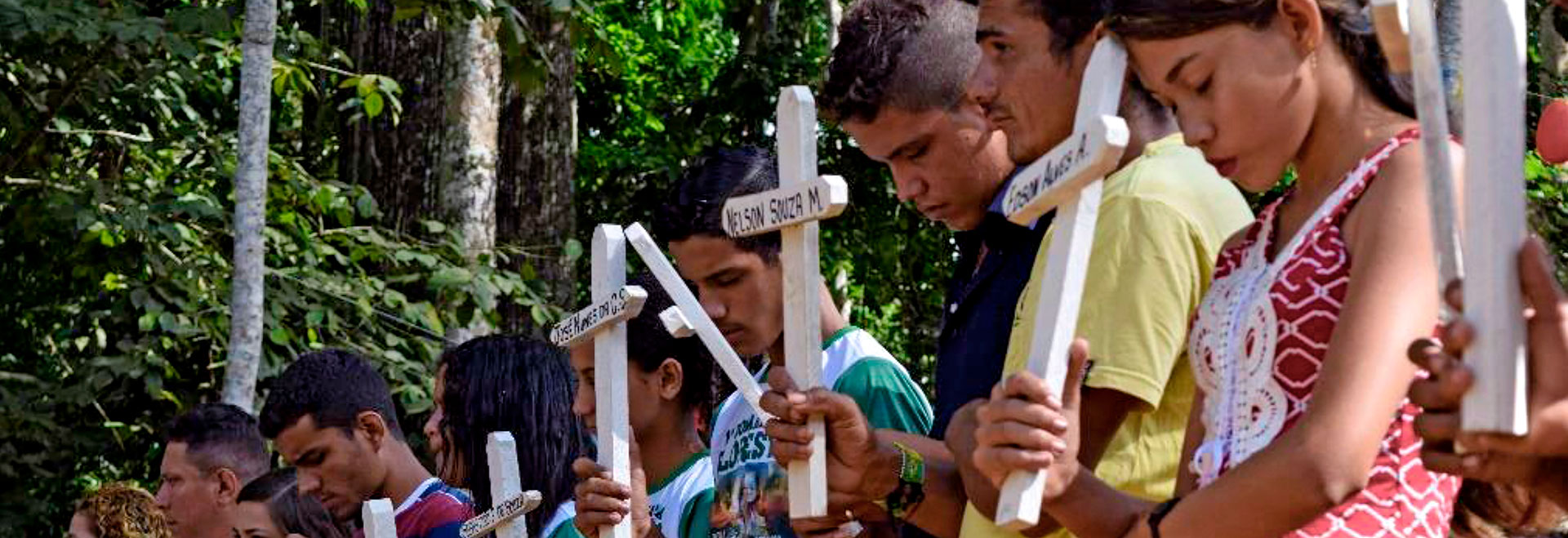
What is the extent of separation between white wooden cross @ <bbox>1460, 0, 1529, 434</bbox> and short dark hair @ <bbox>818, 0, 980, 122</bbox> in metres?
1.73

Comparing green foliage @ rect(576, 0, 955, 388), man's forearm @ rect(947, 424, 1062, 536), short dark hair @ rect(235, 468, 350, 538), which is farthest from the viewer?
green foliage @ rect(576, 0, 955, 388)

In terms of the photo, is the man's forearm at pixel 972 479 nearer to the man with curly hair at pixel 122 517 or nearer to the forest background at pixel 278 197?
the man with curly hair at pixel 122 517

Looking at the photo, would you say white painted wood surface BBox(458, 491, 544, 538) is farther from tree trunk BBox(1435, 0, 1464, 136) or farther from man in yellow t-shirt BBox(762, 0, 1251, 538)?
tree trunk BBox(1435, 0, 1464, 136)

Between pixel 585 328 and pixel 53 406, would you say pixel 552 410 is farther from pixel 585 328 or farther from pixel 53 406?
pixel 53 406

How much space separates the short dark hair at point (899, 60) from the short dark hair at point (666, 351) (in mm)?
1193

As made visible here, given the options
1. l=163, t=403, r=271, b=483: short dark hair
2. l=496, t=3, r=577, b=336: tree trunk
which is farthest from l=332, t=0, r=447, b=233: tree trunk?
l=163, t=403, r=271, b=483: short dark hair

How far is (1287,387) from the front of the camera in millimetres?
2777

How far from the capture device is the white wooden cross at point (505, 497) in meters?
4.56

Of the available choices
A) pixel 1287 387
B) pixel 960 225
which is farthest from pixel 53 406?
pixel 1287 387

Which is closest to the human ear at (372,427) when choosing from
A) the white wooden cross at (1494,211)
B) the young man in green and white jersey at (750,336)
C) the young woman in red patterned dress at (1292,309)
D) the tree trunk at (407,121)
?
the young man in green and white jersey at (750,336)

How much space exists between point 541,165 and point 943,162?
7.55m

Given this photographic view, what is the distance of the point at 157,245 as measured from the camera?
9539 mm

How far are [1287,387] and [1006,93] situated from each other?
699mm

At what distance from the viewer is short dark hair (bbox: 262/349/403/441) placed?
639 centimetres
